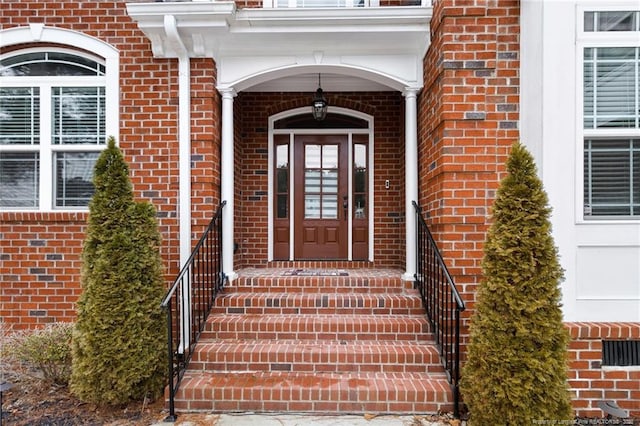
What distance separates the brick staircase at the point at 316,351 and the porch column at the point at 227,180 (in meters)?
0.26

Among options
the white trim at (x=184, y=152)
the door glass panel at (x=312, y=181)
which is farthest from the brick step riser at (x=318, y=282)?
the door glass panel at (x=312, y=181)

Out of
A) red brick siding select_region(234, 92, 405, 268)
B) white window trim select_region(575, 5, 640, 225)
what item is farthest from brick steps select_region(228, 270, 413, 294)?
white window trim select_region(575, 5, 640, 225)

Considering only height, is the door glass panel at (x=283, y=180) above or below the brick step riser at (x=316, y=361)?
above

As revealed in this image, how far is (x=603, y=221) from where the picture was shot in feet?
9.23

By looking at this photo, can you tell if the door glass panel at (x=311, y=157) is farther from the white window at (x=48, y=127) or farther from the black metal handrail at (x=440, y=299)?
the white window at (x=48, y=127)

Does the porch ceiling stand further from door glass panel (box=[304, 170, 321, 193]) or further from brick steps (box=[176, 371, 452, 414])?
brick steps (box=[176, 371, 452, 414])

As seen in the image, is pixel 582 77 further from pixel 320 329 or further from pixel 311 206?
pixel 311 206

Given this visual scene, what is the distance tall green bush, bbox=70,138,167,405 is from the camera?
2.73 meters

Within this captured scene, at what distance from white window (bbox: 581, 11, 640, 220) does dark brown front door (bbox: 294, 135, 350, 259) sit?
8.94ft

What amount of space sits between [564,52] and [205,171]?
329cm

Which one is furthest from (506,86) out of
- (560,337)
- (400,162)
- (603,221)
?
(560,337)

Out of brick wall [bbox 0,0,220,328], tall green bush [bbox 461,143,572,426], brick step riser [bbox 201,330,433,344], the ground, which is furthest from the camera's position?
brick wall [bbox 0,0,220,328]

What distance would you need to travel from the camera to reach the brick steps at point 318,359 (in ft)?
9.94

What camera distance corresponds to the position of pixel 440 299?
3.19 meters
